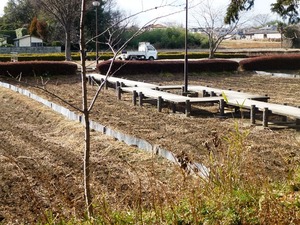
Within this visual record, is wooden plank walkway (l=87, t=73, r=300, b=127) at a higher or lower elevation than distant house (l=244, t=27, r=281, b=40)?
lower

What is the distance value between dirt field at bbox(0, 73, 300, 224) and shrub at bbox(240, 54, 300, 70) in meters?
9.88

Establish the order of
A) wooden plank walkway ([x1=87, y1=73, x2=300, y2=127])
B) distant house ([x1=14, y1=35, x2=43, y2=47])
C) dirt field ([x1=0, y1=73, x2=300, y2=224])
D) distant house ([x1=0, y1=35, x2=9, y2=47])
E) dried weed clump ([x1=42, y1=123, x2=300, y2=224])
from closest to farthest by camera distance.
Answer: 1. dried weed clump ([x1=42, y1=123, x2=300, y2=224])
2. dirt field ([x1=0, y1=73, x2=300, y2=224])
3. wooden plank walkway ([x1=87, y1=73, x2=300, y2=127])
4. distant house ([x1=14, y1=35, x2=43, y2=47])
5. distant house ([x1=0, y1=35, x2=9, y2=47])

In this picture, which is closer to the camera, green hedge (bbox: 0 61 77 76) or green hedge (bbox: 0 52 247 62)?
green hedge (bbox: 0 61 77 76)

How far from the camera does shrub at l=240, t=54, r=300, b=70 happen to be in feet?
80.2

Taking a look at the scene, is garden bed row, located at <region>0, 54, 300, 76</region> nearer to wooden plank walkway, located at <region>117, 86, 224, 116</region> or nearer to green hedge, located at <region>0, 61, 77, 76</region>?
green hedge, located at <region>0, 61, 77, 76</region>

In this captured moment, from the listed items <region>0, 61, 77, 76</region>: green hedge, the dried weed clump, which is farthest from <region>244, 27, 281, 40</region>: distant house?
the dried weed clump

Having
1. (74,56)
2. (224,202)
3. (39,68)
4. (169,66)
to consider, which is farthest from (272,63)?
(224,202)

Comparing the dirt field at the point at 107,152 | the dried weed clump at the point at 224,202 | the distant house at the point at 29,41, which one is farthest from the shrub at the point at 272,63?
the distant house at the point at 29,41

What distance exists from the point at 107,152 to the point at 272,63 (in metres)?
18.9

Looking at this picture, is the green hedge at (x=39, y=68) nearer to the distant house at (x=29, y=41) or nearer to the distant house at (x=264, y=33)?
the distant house at (x=29, y=41)

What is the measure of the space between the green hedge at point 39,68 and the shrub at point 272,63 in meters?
8.23

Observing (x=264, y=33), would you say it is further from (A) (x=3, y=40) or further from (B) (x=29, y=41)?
(A) (x=3, y=40)

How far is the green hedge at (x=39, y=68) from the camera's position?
2068cm

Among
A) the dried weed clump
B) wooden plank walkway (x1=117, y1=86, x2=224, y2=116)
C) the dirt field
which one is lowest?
the dirt field
